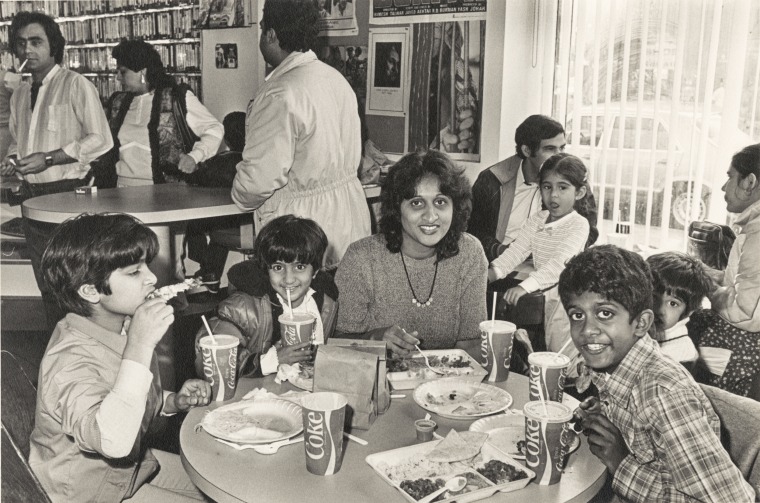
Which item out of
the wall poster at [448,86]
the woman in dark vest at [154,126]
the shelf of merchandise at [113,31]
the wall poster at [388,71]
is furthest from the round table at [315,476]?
the shelf of merchandise at [113,31]

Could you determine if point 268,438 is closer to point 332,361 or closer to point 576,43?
point 332,361

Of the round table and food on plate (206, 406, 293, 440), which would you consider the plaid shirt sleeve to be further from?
food on plate (206, 406, 293, 440)

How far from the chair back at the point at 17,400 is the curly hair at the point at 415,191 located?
3.75ft

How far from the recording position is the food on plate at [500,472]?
135cm

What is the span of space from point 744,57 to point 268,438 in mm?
2967

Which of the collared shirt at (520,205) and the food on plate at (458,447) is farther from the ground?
the collared shirt at (520,205)

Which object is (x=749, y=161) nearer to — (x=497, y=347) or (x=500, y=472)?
(x=497, y=347)

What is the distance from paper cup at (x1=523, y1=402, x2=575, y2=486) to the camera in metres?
1.34

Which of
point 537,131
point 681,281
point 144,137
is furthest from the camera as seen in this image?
point 144,137

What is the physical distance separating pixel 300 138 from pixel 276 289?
100 centimetres

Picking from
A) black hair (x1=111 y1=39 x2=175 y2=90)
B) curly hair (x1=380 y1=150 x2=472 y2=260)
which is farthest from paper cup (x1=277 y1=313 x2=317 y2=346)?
black hair (x1=111 y1=39 x2=175 y2=90)

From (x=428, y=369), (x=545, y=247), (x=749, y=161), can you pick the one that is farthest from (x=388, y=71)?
(x=428, y=369)

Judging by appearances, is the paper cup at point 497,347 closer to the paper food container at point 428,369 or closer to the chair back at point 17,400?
the paper food container at point 428,369

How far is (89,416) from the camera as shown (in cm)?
148
